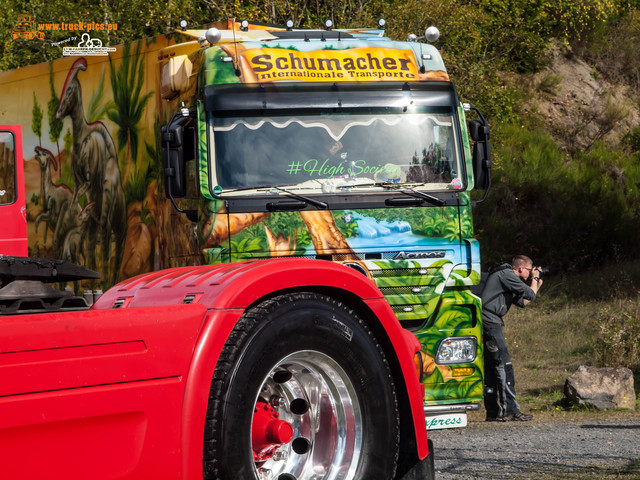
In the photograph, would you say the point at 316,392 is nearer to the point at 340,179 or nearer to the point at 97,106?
the point at 340,179

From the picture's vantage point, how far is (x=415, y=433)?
411cm

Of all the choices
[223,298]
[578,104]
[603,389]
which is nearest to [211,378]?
[223,298]

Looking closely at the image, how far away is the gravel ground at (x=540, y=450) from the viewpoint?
6531mm

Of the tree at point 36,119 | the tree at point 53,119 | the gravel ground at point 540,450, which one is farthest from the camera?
the tree at point 36,119

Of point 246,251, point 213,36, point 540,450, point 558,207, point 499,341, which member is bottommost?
point 540,450

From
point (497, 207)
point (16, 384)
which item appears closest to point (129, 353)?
point (16, 384)

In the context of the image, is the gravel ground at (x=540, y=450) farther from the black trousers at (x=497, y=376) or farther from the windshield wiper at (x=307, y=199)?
the windshield wiper at (x=307, y=199)

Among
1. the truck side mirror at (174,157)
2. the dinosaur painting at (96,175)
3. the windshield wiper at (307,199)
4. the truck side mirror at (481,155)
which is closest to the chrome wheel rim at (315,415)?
the windshield wiper at (307,199)

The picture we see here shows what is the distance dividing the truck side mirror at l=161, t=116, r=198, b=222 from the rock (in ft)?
16.1

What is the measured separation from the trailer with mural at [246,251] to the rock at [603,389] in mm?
2860

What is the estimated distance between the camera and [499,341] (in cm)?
1038

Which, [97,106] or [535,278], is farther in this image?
[535,278]

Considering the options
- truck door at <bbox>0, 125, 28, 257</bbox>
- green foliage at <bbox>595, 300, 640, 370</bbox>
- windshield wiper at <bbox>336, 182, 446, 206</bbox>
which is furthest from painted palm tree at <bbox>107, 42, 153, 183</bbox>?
green foliage at <bbox>595, 300, 640, 370</bbox>

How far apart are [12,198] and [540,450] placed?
6663mm
